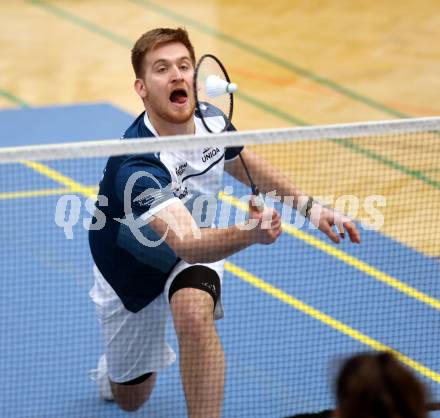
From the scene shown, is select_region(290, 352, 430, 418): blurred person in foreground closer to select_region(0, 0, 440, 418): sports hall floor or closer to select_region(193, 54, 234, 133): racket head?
select_region(0, 0, 440, 418): sports hall floor

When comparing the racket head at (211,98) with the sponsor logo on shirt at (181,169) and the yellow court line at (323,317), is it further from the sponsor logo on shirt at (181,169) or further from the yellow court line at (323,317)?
the yellow court line at (323,317)

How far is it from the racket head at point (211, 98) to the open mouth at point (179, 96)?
0.08 m

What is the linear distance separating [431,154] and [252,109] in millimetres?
2008

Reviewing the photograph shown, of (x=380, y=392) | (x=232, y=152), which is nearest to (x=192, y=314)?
(x=232, y=152)

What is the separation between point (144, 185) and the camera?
197 inches

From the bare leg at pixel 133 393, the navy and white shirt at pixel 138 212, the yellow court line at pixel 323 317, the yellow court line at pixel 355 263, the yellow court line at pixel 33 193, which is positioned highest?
the navy and white shirt at pixel 138 212

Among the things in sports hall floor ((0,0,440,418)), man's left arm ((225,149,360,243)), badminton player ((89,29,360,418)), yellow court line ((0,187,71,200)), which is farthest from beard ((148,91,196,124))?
yellow court line ((0,187,71,200))

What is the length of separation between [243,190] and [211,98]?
10.5 feet

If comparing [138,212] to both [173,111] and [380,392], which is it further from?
[380,392]

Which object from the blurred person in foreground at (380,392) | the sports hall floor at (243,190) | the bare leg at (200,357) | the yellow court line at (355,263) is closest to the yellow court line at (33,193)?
the sports hall floor at (243,190)


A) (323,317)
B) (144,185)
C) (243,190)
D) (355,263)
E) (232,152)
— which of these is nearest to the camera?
(144,185)

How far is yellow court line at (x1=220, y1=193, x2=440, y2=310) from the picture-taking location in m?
6.90

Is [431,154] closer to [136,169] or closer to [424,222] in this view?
[424,222]

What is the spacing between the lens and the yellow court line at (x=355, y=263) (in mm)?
6897
